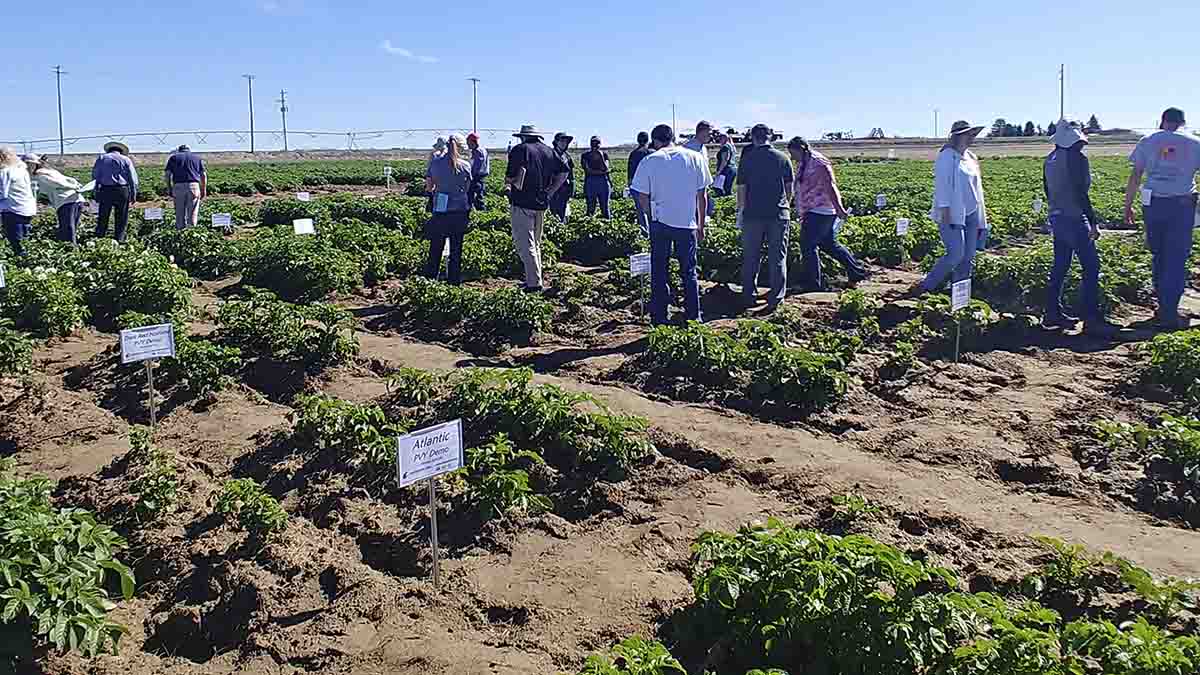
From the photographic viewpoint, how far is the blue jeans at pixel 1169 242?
8773 mm

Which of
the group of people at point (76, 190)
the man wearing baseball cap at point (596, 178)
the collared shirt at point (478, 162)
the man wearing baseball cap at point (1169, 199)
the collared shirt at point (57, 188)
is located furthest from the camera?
the man wearing baseball cap at point (596, 178)

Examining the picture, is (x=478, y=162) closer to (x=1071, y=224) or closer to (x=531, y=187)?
(x=531, y=187)

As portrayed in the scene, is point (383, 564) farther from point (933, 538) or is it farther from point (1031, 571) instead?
point (1031, 571)

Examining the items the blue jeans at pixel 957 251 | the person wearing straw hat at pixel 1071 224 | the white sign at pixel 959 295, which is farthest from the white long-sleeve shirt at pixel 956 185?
the white sign at pixel 959 295

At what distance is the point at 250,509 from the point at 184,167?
11.5m

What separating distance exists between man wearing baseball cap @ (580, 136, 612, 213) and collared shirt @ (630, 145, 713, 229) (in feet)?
28.2

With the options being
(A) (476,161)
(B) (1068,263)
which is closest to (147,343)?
(B) (1068,263)

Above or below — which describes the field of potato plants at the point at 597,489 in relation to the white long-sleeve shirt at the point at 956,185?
below

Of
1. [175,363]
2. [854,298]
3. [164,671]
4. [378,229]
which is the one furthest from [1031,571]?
[378,229]

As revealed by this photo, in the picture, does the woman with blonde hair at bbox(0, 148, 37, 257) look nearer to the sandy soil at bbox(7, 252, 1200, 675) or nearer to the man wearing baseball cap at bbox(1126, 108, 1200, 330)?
the sandy soil at bbox(7, 252, 1200, 675)

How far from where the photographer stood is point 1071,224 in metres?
8.82

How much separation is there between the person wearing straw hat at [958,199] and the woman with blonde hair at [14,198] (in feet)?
32.7

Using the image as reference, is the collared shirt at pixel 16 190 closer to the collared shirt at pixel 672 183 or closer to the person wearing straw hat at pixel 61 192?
the person wearing straw hat at pixel 61 192

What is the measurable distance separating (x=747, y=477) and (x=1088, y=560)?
1876mm
